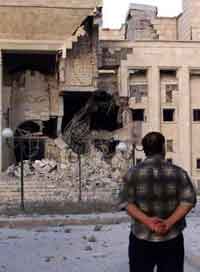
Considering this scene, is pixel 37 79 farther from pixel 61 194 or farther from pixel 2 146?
pixel 61 194

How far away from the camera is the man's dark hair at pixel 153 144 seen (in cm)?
452

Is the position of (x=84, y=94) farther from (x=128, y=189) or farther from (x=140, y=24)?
(x=128, y=189)

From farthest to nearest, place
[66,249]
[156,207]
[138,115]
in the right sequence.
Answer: [138,115], [66,249], [156,207]

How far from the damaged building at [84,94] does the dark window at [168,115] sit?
0.06 m

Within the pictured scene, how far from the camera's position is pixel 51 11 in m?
29.6

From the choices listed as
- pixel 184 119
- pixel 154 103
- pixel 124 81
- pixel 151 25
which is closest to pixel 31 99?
pixel 124 81

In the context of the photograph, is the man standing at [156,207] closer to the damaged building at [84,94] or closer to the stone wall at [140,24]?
the damaged building at [84,94]

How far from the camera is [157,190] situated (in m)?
4.44

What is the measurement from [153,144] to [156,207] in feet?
1.45

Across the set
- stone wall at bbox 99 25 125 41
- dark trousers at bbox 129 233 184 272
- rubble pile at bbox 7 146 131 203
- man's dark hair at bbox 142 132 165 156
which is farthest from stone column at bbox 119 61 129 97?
dark trousers at bbox 129 233 184 272

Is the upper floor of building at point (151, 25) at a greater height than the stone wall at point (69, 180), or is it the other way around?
the upper floor of building at point (151, 25)

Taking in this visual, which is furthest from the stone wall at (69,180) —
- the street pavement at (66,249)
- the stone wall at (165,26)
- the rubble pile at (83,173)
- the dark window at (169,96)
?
the stone wall at (165,26)

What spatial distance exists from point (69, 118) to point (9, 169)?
249 inches

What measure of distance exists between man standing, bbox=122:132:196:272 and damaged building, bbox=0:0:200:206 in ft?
75.8
